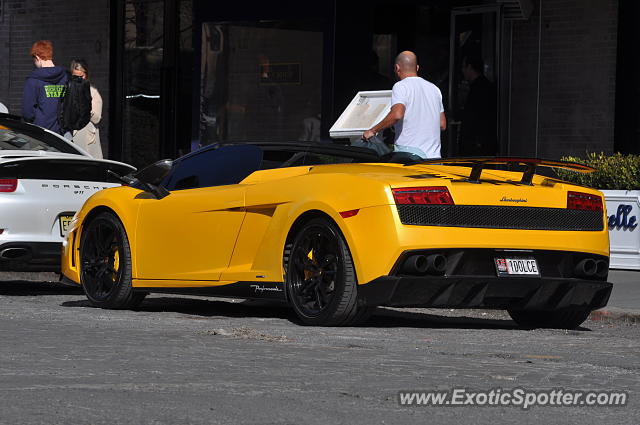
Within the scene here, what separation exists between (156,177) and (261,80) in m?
9.63

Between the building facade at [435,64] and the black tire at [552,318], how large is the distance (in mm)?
7437

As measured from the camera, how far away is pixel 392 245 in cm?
827

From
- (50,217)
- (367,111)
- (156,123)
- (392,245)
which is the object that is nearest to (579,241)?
(392,245)

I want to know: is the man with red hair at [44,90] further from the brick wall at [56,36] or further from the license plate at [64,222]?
the brick wall at [56,36]

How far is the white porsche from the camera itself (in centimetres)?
1134

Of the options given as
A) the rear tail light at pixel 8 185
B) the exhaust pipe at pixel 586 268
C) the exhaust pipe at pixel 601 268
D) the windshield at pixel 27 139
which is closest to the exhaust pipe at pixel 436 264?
the exhaust pipe at pixel 586 268

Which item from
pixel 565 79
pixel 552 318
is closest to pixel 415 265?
pixel 552 318

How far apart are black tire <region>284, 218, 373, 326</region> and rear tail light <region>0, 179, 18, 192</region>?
10.8ft

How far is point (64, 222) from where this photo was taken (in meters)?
11.6

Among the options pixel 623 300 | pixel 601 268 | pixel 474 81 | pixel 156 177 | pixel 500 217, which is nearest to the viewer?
pixel 500 217

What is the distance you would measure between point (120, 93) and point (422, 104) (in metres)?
11.5

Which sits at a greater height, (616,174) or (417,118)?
(417,118)

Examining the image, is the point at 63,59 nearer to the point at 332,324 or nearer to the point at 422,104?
the point at 422,104

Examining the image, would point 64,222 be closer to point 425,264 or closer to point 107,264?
point 107,264
